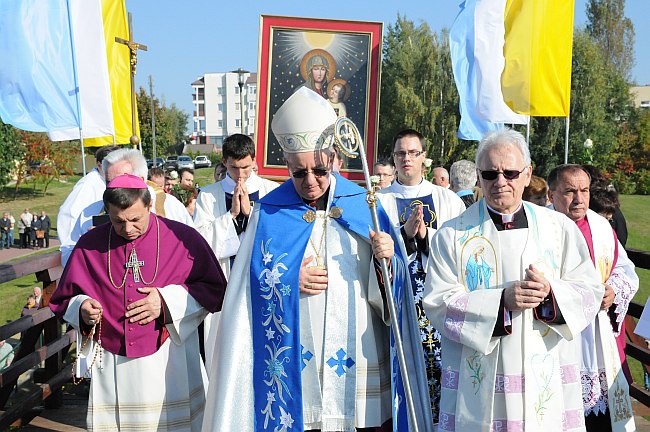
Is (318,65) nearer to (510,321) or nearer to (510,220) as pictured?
(510,220)

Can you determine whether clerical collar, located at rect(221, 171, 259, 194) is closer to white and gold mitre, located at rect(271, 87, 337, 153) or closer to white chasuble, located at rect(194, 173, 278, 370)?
white chasuble, located at rect(194, 173, 278, 370)

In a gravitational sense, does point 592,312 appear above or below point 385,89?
below

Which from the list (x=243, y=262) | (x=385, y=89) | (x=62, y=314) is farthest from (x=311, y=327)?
(x=385, y=89)

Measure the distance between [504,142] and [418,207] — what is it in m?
1.85

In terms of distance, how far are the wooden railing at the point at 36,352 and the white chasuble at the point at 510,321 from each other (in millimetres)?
3229

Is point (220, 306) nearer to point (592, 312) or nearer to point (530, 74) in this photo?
point (592, 312)

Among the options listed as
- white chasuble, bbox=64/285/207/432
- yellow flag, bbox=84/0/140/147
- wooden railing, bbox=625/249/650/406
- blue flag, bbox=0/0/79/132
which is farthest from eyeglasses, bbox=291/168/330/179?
yellow flag, bbox=84/0/140/147

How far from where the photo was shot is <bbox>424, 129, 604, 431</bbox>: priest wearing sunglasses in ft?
10.8

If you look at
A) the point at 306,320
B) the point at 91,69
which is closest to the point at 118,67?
the point at 91,69

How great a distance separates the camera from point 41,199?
40469 millimetres

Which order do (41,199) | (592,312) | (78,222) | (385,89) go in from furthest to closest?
(385,89), (41,199), (78,222), (592,312)

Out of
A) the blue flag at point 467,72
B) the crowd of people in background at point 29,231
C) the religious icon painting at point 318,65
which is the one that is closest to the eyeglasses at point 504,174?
the religious icon painting at point 318,65

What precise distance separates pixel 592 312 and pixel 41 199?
41040 mm

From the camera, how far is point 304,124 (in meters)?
3.71
